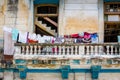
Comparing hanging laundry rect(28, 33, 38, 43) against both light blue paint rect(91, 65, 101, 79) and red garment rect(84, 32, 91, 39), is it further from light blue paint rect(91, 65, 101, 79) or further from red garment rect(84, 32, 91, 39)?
light blue paint rect(91, 65, 101, 79)

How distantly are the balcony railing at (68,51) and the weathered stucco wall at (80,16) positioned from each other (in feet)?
4.54

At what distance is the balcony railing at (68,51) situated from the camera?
62.3 feet

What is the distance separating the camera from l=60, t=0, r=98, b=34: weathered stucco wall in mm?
20266

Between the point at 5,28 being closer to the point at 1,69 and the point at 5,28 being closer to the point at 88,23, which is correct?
the point at 1,69

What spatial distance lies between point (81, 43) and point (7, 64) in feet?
11.4

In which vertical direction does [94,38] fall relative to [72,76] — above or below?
above

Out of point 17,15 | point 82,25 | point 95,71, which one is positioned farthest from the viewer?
point 17,15

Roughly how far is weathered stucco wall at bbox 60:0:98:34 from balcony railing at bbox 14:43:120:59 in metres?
1.38

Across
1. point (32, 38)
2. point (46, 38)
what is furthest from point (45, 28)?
point (32, 38)

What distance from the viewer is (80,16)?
20.3 metres

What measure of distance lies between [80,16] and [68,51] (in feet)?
A: 7.08

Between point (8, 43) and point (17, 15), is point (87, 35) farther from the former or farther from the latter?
point (8, 43)

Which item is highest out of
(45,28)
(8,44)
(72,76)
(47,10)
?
(47,10)

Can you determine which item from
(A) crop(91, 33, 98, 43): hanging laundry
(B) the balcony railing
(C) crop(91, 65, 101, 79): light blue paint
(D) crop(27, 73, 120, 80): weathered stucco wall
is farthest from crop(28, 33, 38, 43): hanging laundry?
(C) crop(91, 65, 101, 79): light blue paint
